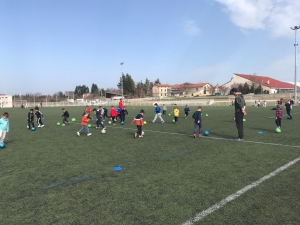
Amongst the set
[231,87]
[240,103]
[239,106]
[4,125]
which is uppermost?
[231,87]

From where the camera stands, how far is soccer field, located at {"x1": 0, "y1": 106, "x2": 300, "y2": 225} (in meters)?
3.97

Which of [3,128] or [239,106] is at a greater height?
[239,106]

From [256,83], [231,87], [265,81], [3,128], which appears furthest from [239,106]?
[265,81]

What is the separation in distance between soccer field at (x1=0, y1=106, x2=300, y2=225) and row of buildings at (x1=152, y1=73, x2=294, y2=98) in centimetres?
8425

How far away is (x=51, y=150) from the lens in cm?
950

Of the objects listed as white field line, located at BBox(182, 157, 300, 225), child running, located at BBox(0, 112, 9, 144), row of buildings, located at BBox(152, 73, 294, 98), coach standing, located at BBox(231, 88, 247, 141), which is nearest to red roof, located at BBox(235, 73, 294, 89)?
row of buildings, located at BBox(152, 73, 294, 98)

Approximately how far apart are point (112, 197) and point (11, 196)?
214cm

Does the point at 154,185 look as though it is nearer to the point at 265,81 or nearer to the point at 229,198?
the point at 229,198

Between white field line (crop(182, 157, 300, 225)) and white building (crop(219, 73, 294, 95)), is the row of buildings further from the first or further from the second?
white field line (crop(182, 157, 300, 225))

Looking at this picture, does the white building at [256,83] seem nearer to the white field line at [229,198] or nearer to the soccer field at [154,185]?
the soccer field at [154,185]

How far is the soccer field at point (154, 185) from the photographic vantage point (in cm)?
397

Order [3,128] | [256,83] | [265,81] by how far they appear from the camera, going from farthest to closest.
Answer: [265,81], [256,83], [3,128]

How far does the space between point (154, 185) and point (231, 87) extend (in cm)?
9721

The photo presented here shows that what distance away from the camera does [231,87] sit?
315ft
